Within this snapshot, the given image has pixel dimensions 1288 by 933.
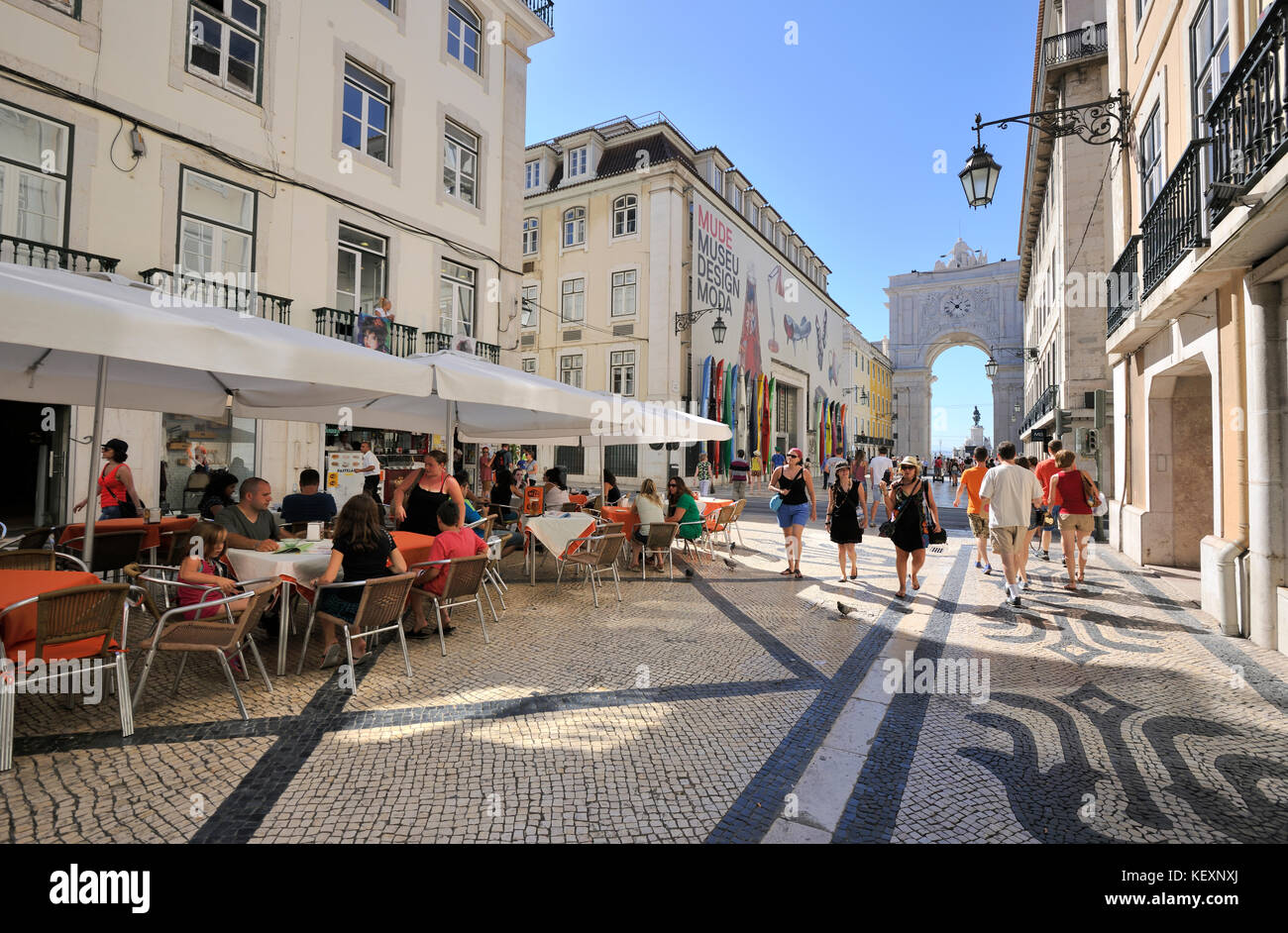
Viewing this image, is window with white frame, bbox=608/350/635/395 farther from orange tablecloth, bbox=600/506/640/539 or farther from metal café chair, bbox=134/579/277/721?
metal café chair, bbox=134/579/277/721

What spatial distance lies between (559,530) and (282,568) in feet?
9.10

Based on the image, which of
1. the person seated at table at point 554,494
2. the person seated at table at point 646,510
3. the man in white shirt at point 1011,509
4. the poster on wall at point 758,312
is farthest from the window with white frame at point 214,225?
the poster on wall at point 758,312

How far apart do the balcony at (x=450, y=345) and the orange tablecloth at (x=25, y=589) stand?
29.6ft

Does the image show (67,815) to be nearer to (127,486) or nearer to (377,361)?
(377,361)

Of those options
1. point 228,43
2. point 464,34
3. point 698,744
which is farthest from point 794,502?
point 464,34

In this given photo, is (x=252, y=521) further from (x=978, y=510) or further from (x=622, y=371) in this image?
(x=622, y=371)

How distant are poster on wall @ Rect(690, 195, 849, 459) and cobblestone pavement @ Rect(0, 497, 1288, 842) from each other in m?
20.0

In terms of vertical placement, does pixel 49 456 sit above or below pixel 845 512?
above

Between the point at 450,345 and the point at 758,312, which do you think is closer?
the point at 450,345

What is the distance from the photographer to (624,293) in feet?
80.7

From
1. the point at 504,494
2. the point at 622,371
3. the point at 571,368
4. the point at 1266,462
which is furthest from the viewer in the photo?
the point at 571,368

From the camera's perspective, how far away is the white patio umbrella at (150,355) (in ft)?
9.80

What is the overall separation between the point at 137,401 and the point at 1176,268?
1043 cm
